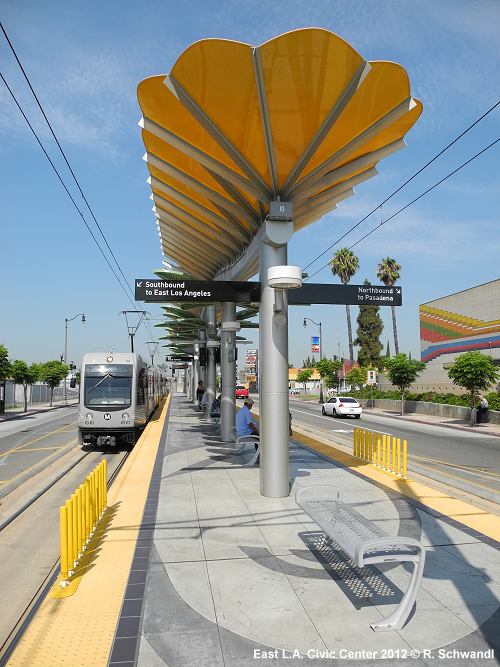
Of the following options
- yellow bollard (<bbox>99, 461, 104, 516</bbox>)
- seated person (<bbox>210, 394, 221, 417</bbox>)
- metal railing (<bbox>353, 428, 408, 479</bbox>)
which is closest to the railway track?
yellow bollard (<bbox>99, 461, 104, 516</bbox>)

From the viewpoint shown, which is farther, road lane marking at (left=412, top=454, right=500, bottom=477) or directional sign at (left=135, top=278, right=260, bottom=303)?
road lane marking at (left=412, top=454, right=500, bottom=477)

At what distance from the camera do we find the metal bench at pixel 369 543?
15.0 feet

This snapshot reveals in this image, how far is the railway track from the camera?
502cm

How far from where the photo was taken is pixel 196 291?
36.4ft

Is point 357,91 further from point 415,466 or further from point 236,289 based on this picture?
point 415,466

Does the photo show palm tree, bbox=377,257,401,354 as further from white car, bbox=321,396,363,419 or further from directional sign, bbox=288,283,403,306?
directional sign, bbox=288,283,403,306

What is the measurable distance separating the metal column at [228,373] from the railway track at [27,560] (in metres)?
5.59

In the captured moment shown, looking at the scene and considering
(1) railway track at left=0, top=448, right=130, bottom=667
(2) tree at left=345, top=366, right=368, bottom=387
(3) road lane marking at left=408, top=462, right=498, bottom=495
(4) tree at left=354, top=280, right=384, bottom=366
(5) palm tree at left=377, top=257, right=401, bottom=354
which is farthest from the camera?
(4) tree at left=354, top=280, right=384, bottom=366

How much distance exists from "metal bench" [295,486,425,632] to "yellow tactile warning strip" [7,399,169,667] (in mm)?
2121

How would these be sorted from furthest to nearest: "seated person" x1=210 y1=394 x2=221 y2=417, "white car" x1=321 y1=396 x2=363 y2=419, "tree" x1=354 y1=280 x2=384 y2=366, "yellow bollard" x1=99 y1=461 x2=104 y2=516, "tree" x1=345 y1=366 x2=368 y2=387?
1. "tree" x1=354 y1=280 x2=384 y2=366
2. "tree" x1=345 y1=366 x2=368 y2=387
3. "white car" x1=321 y1=396 x2=363 y2=419
4. "seated person" x1=210 y1=394 x2=221 y2=417
5. "yellow bollard" x1=99 y1=461 x2=104 y2=516

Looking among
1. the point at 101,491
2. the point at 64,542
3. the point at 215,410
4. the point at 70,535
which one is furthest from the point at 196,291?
the point at 215,410

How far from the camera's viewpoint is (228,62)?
7684 mm

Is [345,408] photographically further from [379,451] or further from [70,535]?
[70,535]

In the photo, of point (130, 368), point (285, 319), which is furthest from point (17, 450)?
point (285, 319)
